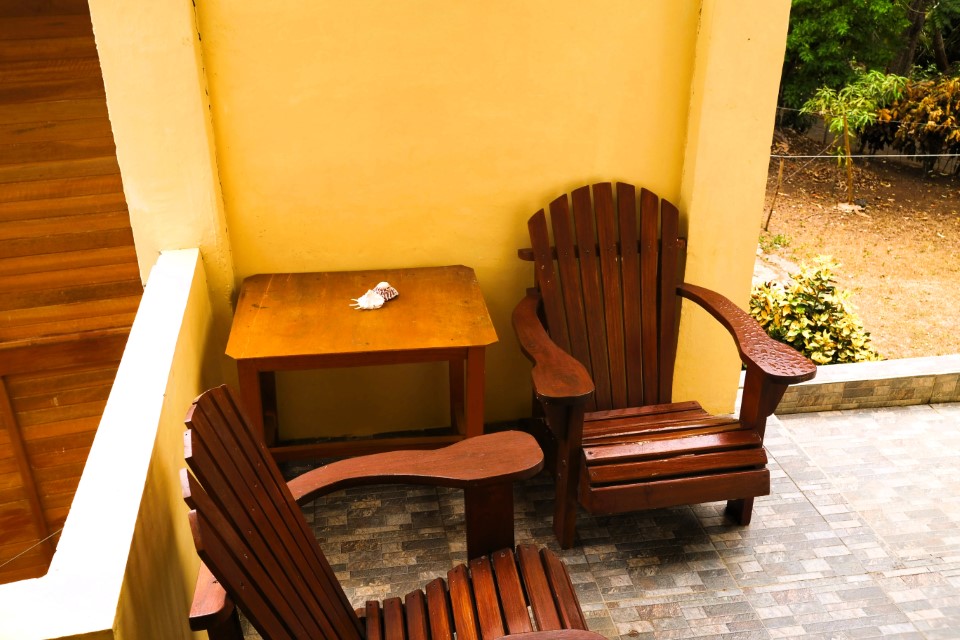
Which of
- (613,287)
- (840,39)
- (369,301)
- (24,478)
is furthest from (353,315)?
(840,39)

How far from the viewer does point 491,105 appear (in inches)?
117

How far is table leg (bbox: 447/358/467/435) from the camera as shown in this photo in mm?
3213

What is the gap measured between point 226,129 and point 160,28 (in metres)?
0.40

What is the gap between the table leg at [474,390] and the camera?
261cm

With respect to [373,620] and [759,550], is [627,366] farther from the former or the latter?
[373,620]

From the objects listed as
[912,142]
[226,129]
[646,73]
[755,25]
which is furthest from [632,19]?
[912,142]

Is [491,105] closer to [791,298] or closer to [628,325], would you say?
[628,325]

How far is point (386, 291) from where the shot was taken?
113 inches

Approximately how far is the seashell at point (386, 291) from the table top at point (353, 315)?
0.02 m

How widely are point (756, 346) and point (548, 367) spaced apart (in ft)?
2.42

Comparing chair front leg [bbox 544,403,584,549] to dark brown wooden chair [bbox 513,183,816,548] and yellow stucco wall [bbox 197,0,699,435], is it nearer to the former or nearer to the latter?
dark brown wooden chair [bbox 513,183,816,548]

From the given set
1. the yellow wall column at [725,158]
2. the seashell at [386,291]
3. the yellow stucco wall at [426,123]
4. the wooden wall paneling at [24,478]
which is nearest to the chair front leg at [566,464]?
the seashell at [386,291]

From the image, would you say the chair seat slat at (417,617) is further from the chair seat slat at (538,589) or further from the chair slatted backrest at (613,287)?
the chair slatted backrest at (613,287)

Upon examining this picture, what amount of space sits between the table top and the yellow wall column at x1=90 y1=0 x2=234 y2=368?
282mm
